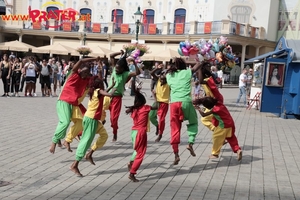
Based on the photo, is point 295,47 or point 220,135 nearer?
point 220,135

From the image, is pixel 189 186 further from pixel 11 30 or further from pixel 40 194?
pixel 11 30

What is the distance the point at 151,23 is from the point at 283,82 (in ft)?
86.7

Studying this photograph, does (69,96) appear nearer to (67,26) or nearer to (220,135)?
(220,135)

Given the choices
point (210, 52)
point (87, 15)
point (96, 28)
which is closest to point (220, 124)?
point (210, 52)

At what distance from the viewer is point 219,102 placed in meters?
6.76

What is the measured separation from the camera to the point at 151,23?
39.1m

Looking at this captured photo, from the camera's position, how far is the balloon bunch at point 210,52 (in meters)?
13.5

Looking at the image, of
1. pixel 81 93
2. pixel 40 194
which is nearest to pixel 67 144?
pixel 81 93

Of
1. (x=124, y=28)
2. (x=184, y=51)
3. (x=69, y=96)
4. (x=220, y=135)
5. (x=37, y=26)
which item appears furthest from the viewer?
(x=37, y=26)

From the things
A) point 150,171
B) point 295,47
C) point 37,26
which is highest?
point 37,26

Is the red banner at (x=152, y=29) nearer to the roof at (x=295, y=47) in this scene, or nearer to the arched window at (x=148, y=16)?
the arched window at (x=148, y=16)

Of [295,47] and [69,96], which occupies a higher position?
[295,47]

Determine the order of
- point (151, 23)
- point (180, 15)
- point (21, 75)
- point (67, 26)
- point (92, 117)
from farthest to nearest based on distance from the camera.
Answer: point (67, 26) < point (151, 23) < point (180, 15) < point (21, 75) < point (92, 117)

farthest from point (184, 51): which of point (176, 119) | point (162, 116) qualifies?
point (176, 119)
